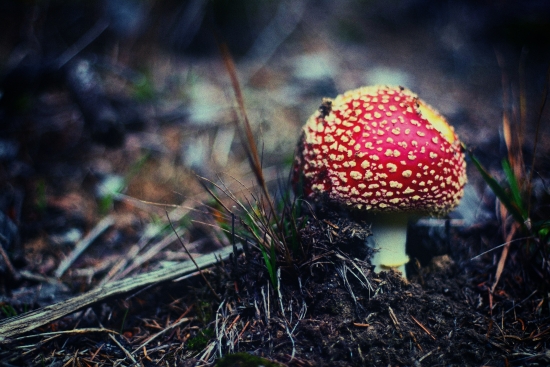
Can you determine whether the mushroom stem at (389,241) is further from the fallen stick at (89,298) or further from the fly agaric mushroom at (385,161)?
the fallen stick at (89,298)

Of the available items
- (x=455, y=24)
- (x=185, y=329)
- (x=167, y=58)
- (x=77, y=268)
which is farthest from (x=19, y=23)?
(x=455, y=24)

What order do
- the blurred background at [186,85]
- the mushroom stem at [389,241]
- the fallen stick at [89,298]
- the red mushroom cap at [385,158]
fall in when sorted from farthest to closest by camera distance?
the blurred background at [186,85]
the mushroom stem at [389,241]
the red mushroom cap at [385,158]
the fallen stick at [89,298]

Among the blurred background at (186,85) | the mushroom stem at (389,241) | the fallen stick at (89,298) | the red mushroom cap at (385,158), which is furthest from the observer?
the blurred background at (186,85)

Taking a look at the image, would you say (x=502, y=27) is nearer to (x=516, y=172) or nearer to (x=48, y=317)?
(x=516, y=172)

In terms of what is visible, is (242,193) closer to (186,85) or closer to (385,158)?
(385,158)

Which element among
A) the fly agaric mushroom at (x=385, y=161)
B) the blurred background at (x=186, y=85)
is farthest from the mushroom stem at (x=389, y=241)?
the blurred background at (x=186, y=85)

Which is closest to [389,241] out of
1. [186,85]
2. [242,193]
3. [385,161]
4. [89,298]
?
[385,161]

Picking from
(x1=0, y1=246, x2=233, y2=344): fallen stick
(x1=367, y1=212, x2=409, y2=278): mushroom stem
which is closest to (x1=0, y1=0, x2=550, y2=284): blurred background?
(x1=0, y1=246, x2=233, y2=344): fallen stick

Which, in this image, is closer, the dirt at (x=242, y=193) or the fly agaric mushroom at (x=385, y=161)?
the dirt at (x=242, y=193)
